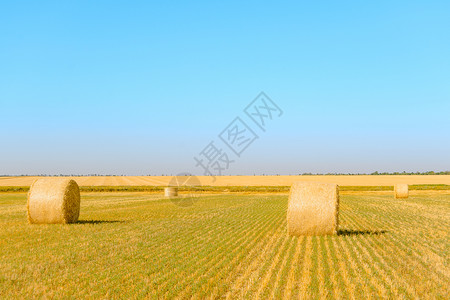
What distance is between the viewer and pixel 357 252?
12.3 metres

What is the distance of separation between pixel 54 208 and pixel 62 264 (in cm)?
933

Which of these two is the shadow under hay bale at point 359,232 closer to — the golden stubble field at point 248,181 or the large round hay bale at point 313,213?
the large round hay bale at point 313,213

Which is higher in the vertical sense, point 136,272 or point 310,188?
point 310,188

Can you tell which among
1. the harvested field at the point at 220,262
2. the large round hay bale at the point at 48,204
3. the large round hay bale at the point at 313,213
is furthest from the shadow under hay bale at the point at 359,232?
the large round hay bale at the point at 48,204

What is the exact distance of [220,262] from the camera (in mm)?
10883

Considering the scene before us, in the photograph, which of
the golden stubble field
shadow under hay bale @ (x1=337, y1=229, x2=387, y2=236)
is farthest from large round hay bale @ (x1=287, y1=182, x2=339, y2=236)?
the golden stubble field

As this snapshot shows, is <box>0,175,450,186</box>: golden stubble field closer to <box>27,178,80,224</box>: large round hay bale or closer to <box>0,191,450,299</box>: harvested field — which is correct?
<box>27,178,80,224</box>: large round hay bale

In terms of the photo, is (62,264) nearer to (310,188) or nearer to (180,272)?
(180,272)

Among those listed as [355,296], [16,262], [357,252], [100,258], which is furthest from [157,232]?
[355,296]

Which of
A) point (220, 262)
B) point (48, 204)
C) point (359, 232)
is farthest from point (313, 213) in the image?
point (48, 204)

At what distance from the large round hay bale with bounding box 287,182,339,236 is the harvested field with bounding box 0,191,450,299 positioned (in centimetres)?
48

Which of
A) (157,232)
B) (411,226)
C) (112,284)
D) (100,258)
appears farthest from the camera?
(411,226)

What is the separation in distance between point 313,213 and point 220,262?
630cm

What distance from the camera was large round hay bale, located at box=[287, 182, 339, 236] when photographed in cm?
1596
